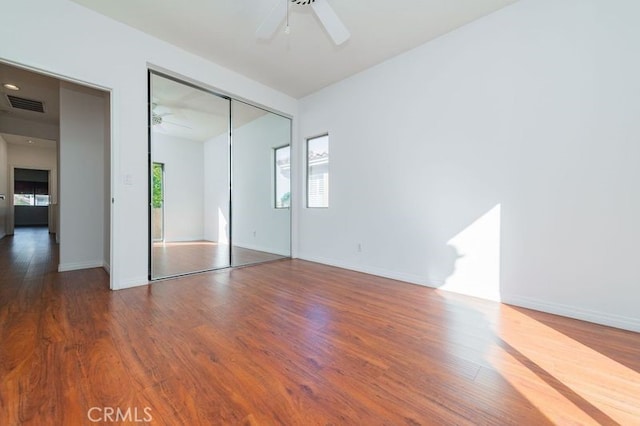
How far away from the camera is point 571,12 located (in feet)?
6.96

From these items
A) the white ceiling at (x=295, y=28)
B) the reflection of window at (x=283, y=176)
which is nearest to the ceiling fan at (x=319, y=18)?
the white ceiling at (x=295, y=28)

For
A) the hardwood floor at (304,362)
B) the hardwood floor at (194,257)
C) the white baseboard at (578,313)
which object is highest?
the white baseboard at (578,313)

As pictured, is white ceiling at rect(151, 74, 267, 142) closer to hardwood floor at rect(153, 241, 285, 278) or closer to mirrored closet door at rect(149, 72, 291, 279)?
mirrored closet door at rect(149, 72, 291, 279)

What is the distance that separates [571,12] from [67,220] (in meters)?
6.15

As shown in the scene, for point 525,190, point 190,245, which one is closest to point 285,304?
point 525,190

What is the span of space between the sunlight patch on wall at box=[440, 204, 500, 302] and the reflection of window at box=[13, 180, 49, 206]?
15.4 m

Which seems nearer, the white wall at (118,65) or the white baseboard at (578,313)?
the white baseboard at (578,313)

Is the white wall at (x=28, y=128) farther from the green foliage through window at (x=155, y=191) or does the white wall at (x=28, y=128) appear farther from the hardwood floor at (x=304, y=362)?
the hardwood floor at (x=304, y=362)

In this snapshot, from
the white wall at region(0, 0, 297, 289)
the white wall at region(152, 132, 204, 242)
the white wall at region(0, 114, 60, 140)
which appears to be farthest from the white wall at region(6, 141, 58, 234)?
the white wall at region(0, 0, 297, 289)

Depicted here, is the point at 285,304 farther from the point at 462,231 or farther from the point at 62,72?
the point at 62,72

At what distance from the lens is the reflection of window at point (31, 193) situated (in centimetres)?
1070

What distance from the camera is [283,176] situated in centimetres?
479

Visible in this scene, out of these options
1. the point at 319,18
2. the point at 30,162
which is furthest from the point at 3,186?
the point at 319,18

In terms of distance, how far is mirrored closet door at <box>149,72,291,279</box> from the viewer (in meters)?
3.81
